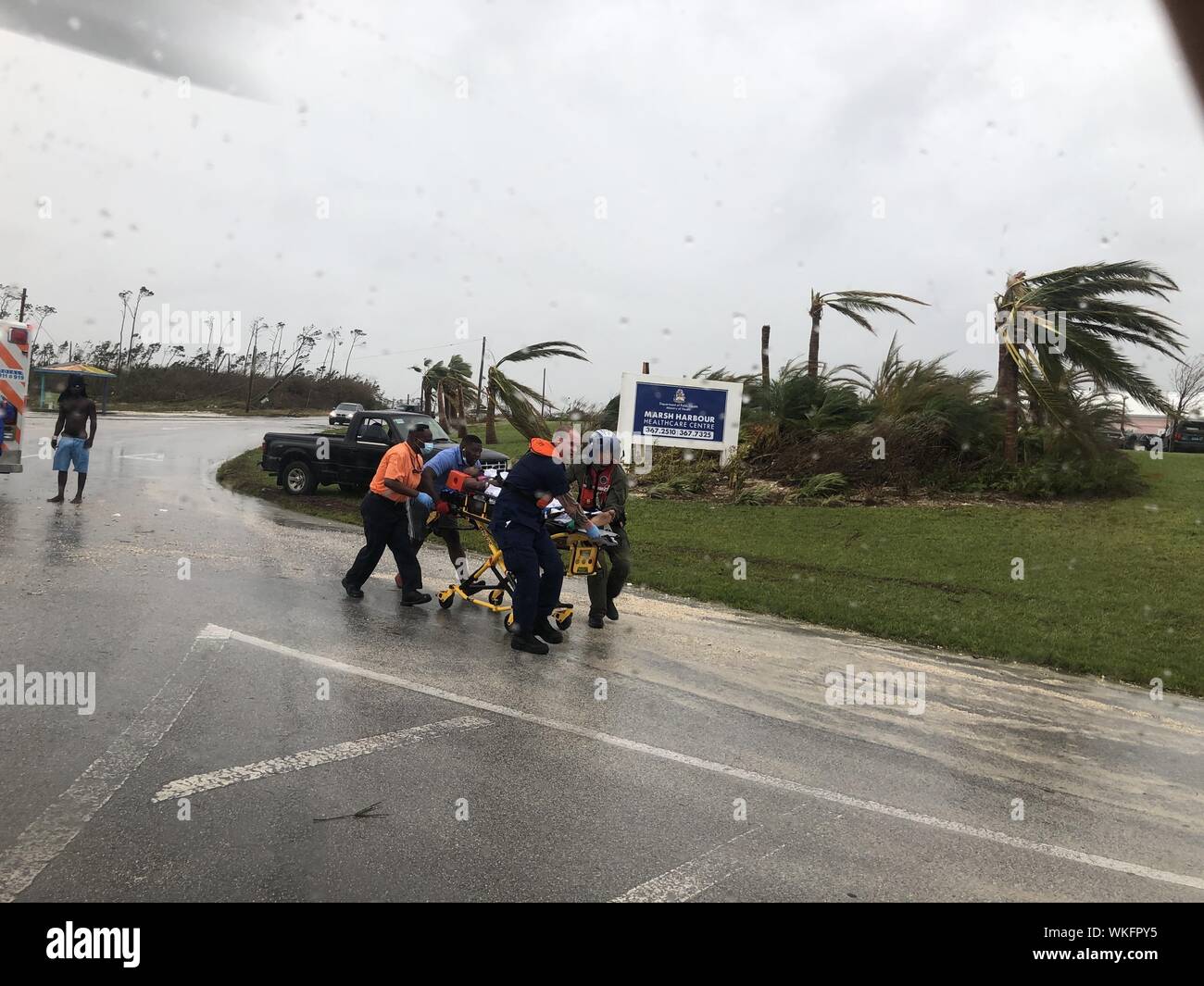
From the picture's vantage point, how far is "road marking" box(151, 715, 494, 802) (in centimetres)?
462

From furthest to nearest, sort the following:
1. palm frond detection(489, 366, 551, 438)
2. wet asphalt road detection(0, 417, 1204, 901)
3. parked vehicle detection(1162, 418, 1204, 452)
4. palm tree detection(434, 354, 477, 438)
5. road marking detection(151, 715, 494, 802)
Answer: parked vehicle detection(1162, 418, 1204, 452) < palm tree detection(434, 354, 477, 438) < palm frond detection(489, 366, 551, 438) < road marking detection(151, 715, 494, 802) < wet asphalt road detection(0, 417, 1204, 901)

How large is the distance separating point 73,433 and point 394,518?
7.22 metres

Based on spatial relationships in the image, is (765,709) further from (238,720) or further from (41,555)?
(41,555)

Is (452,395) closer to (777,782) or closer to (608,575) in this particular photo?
(608,575)

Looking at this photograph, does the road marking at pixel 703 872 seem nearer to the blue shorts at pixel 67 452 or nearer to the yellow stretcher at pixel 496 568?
the yellow stretcher at pixel 496 568

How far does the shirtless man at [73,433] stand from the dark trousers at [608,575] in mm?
8758

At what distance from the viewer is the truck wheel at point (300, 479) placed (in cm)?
1814

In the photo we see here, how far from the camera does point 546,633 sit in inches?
327

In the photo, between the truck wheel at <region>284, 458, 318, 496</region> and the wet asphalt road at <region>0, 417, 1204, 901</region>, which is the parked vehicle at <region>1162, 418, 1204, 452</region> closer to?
the truck wheel at <region>284, 458, 318, 496</region>

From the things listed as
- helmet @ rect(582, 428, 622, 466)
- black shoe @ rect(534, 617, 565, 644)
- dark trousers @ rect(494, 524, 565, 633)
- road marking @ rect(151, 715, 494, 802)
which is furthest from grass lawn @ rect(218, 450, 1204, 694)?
road marking @ rect(151, 715, 494, 802)

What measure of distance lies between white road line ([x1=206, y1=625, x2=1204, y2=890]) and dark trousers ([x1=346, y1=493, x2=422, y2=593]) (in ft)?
6.79

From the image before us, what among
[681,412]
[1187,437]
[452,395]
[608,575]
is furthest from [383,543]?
[1187,437]

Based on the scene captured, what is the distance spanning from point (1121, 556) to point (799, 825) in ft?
36.7
